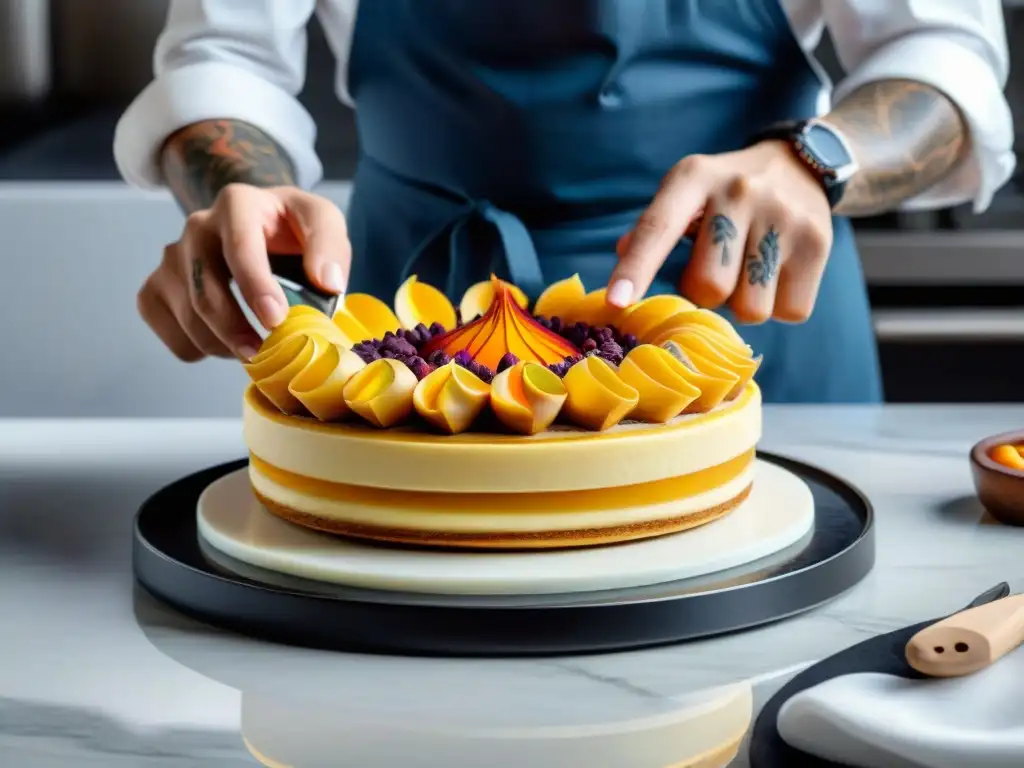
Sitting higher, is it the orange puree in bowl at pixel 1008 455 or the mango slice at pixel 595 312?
the mango slice at pixel 595 312

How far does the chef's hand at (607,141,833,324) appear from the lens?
3.13ft

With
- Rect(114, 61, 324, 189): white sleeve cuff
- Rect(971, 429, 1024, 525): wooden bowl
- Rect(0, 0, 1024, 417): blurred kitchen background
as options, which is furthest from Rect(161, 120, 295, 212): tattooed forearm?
Rect(0, 0, 1024, 417): blurred kitchen background

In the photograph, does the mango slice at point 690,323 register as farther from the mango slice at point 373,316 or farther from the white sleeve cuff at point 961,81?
the white sleeve cuff at point 961,81

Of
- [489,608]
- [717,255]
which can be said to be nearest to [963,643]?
[489,608]

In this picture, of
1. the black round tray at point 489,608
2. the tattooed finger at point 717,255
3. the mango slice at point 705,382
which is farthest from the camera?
the tattooed finger at point 717,255

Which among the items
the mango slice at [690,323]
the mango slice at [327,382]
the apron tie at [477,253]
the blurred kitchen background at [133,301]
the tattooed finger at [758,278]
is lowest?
the blurred kitchen background at [133,301]

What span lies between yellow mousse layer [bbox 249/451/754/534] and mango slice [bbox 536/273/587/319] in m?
0.26

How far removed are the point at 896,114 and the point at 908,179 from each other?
62mm

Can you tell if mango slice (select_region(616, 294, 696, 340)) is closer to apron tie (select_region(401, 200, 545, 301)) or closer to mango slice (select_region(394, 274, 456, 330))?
mango slice (select_region(394, 274, 456, 330))

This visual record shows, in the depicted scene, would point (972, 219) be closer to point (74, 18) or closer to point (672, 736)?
point (74, 18)

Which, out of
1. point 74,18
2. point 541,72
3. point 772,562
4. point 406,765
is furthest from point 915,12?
point 74,18

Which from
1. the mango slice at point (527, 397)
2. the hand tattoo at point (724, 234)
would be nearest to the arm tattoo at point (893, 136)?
the hand tattoo at point (724, 234)

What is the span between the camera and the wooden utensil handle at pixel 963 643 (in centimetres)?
60

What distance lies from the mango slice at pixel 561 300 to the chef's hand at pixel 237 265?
0.15 meters
